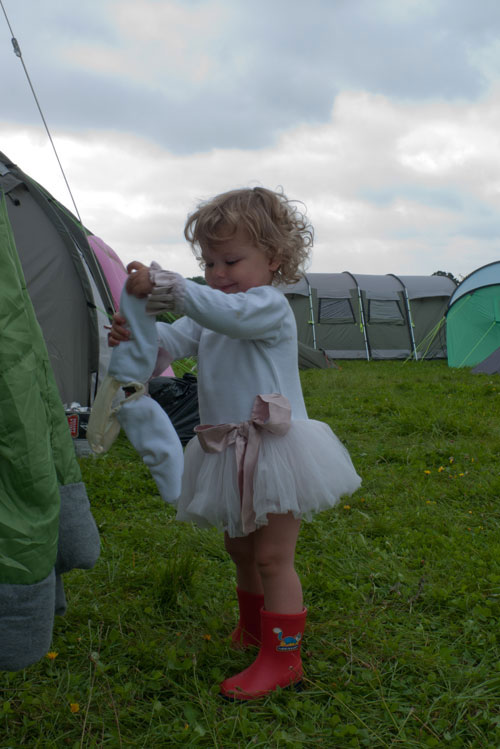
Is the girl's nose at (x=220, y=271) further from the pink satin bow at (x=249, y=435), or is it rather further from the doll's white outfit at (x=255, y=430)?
the pink satin bow at (x=249, y=435)

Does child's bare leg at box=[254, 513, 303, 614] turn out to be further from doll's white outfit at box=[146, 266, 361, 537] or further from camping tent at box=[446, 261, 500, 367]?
camping tent at box=[446, 261, 500, 367]

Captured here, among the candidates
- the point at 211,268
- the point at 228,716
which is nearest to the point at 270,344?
the point at 211,268

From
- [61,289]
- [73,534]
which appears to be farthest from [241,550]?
[61,289]

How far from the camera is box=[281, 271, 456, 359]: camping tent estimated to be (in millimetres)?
14328

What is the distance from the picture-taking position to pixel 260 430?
1879 mm

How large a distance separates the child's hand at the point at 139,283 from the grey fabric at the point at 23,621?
0.71 m

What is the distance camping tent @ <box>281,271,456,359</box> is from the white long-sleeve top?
1213 cm

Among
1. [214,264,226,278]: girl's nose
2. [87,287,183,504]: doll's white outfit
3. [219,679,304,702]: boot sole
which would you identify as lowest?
[219,679,304,702]: boot sole

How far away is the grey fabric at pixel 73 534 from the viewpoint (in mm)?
1385

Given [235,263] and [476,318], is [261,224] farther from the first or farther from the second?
[476,318]

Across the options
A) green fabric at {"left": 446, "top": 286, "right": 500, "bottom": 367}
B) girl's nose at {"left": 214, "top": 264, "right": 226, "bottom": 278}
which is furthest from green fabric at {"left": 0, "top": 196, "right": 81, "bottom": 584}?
green fabric at {"left": 446, "top": 286, "right": 500, "bottom": 367}

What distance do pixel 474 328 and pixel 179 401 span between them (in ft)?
24.7

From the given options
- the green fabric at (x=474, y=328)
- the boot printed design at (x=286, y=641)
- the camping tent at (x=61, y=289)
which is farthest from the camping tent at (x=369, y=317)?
the boot printed design at (x=286, y=641)

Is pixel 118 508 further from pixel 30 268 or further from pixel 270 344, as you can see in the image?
pixel 30 268
